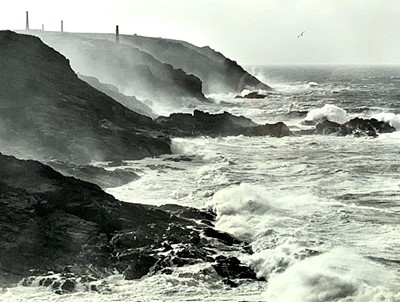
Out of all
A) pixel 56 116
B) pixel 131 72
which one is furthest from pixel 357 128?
pixel 131 72

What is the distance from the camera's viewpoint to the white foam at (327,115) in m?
39.0

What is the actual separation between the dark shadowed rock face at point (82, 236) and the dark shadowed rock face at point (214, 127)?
16.0m

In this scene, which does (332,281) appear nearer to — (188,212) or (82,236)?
(82,236)

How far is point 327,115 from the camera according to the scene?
39.4 meters

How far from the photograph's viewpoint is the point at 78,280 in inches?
408

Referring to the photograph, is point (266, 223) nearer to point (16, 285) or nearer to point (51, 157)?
point (16, 285)

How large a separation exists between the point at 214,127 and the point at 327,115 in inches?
488

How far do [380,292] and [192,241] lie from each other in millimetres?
4411

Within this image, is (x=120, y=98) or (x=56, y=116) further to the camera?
(x=120, y=98)

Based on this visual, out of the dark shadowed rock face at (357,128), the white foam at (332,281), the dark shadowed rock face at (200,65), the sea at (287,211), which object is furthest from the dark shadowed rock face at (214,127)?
the dark shadowed rock face at (200,65)

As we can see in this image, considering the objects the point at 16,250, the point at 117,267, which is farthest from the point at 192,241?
the point at 16,250

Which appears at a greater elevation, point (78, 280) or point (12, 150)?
point (12, 150)

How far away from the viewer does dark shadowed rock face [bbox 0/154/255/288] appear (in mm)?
10773

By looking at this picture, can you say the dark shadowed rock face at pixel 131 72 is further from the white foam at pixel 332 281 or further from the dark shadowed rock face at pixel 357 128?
the white foam at pixel 332 281
